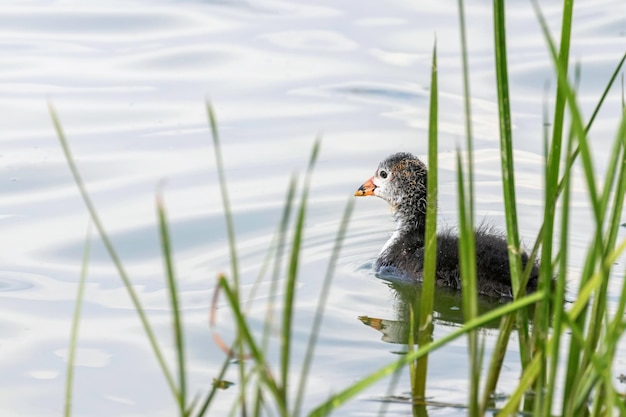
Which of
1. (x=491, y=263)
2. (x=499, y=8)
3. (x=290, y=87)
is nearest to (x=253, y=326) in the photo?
(x=491, y=263)

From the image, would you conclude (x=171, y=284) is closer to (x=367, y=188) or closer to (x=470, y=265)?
(x=470, y=265)

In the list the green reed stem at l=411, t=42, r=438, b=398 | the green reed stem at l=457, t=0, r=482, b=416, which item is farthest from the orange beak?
the green reed stem at l=457, t=0, r=482, b=416

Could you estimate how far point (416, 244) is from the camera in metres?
7.30

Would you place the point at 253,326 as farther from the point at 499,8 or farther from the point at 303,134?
the point at 303,134

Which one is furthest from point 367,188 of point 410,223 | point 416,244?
point 416,244

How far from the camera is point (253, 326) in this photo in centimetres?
582

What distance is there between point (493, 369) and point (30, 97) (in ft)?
23.6

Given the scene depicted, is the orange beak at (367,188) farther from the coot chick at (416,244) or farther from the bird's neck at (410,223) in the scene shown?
the bird's neck at (410,223)

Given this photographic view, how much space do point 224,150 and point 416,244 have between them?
6.86 feet

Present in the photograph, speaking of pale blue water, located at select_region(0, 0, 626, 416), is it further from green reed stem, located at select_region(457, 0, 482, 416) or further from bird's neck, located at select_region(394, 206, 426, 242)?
green reed stem, located at select_region(457, 0, 482, 416)

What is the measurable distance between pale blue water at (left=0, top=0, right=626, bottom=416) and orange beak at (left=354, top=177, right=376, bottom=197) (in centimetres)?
18

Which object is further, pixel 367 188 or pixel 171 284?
pixel 367 188

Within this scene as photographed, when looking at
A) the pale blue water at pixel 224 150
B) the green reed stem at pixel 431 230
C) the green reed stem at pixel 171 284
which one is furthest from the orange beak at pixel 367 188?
the green reed stem at pixel 171 284

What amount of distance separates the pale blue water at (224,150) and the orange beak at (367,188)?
0.59ft
